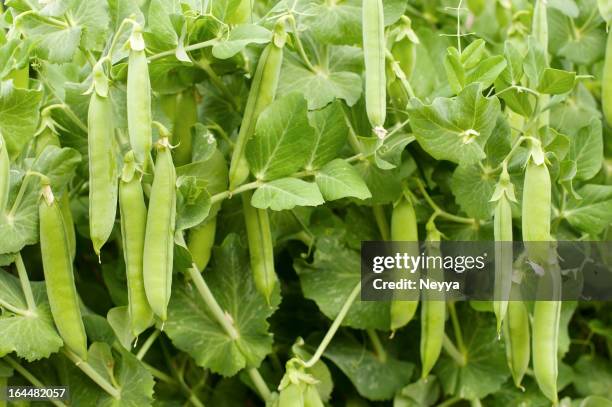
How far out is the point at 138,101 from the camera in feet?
2.83

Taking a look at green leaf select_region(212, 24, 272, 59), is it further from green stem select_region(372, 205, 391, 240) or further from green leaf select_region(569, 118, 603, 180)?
green leaf select_region(569, 118, 603, 180)

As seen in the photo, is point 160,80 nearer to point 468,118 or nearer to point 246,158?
point 246,158

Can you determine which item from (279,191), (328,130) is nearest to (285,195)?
(279,191)

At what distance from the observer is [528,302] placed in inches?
43.1

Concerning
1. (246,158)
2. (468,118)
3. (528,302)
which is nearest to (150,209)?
(246,158)

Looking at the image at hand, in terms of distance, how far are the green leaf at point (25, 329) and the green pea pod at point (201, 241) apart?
201 millimetres

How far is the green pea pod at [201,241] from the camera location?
107 centimetres

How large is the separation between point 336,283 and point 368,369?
142mm

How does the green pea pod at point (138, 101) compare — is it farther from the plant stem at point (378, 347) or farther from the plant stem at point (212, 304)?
the plant stem at point (378, 347)

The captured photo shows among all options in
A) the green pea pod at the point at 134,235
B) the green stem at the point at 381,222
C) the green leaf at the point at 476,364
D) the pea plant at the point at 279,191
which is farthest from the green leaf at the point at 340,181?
the green leaf at the point at 476,364

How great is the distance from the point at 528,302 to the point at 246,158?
44 centimetres

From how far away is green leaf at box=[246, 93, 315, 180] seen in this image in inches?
38.9

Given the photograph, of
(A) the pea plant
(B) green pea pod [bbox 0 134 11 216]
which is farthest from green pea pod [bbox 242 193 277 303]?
(B) green pea pod [bbox 0 134 11 216]

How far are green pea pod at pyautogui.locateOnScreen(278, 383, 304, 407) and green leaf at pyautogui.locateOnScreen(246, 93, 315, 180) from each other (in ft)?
0.88
